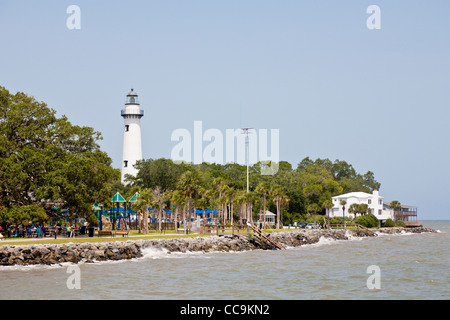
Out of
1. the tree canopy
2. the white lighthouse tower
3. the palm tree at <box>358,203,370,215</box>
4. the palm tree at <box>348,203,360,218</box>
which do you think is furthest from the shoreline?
the palm tree at <box>358,203,370,215</box>

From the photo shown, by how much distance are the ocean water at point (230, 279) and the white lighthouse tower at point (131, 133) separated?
6034 centimetres

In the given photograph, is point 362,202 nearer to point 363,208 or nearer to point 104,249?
point 363,208

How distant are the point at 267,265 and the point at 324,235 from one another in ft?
138

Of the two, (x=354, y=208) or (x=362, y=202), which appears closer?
(x=354, y=208)

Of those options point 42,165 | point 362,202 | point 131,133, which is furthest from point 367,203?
point 42,165

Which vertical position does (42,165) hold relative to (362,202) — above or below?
above

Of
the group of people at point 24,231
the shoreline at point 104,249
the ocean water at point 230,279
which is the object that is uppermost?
the group of people at point 24,231

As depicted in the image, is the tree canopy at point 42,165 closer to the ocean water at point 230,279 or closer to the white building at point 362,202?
the ocean water at point 230,279

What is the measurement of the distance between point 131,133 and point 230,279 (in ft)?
242

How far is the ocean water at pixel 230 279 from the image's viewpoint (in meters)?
27.0

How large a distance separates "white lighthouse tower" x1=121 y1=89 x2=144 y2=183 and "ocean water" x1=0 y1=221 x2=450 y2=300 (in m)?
60.3

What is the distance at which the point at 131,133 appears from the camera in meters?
103

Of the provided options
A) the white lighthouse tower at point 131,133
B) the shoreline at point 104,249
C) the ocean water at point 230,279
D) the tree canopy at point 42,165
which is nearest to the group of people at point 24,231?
the tree canopy at point 42,165
